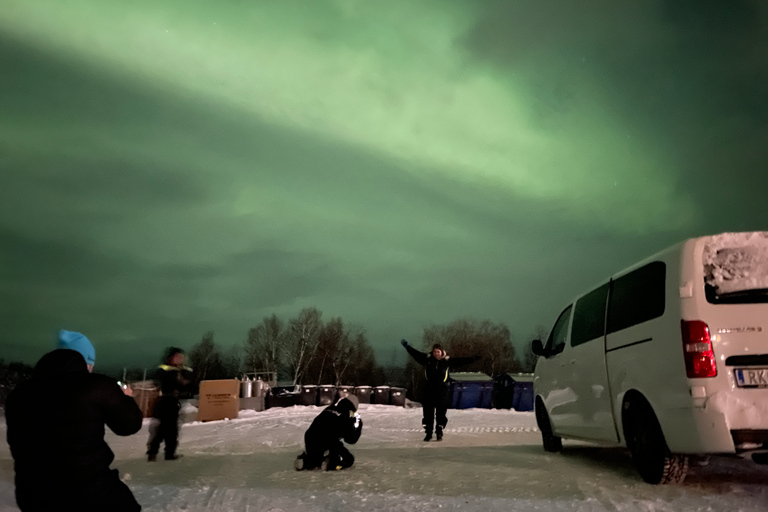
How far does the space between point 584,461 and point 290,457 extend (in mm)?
3863

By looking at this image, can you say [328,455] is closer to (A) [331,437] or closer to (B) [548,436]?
(A) [331,437]

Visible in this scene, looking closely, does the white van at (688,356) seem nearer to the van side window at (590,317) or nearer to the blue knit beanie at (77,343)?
the van side window at (590,317)

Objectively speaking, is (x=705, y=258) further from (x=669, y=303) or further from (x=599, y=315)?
(x=599, y=315)

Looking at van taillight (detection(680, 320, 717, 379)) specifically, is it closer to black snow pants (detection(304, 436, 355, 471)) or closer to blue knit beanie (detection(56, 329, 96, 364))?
black snow pants (detection(304, 436, 355, 471))

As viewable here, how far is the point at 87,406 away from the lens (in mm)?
2867

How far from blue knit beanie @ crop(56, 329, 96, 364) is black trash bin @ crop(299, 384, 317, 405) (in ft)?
77.7

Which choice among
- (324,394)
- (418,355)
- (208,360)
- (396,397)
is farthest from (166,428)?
(208,360)

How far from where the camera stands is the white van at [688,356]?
15.1 ft

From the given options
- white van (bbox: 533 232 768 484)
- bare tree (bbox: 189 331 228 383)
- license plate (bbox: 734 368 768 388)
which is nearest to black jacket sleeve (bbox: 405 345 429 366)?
white van (bbox: 533 232 768 484)

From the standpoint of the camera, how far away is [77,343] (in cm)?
320

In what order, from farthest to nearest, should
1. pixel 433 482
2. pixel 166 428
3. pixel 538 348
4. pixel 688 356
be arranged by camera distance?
pixel 166 428 → pixel 538 348 → pixel 433 482 → pixel 688 356

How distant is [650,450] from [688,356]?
1.14 metres

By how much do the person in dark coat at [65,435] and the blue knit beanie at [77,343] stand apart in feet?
0.65

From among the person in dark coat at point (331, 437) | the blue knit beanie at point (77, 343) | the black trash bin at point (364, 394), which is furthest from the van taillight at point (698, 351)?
the black trash bin at point (364, 394)
